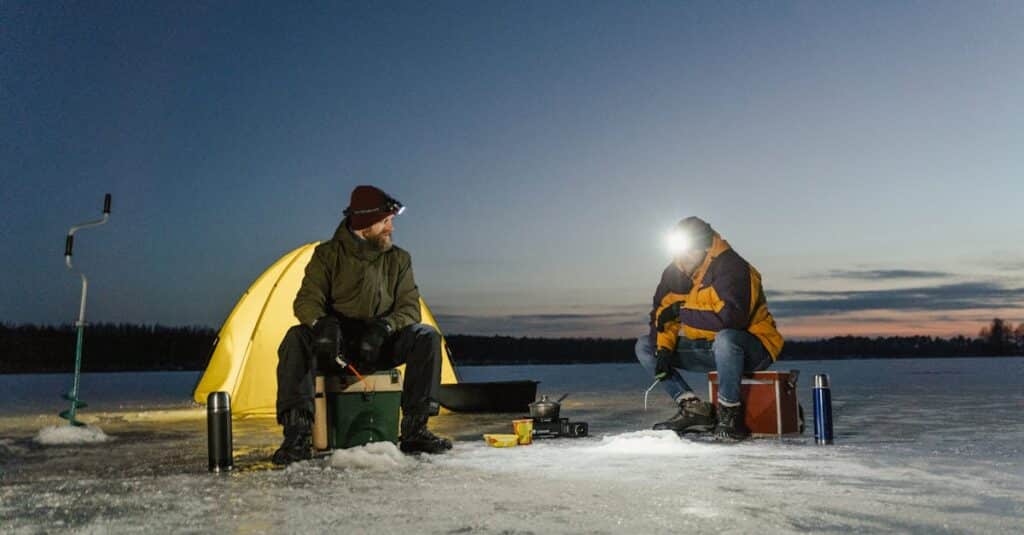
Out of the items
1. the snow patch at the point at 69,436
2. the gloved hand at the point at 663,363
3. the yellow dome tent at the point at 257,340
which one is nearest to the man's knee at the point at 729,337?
the gloved hand at the point at 663,363

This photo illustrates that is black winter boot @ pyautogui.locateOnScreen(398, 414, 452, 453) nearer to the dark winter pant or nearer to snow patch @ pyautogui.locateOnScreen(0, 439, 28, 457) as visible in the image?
the dark winter pant

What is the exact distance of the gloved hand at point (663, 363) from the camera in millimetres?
5699

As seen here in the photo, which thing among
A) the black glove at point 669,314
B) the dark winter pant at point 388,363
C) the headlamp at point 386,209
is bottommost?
the dark winter pant at point 388,363

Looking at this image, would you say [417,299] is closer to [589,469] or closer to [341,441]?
[341,441]

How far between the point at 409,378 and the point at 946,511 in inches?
121

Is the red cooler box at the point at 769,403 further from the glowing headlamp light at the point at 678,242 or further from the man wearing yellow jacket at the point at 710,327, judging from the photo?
the glowing headlamp light at the point at 678,242

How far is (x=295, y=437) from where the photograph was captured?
4.47 meters

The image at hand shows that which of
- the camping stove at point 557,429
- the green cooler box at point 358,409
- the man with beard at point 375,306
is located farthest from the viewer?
the camping stove at point 557,429

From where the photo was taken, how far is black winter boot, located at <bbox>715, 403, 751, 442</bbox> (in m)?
5.21

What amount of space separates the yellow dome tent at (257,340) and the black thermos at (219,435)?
3.87m

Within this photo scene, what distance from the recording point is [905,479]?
3.53m

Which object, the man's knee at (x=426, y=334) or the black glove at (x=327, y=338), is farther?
the man's knee at (x=426, y=334)

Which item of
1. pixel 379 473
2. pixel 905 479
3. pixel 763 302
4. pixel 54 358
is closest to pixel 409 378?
pixel 379 473

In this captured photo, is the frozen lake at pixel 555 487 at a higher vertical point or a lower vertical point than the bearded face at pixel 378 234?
lower
